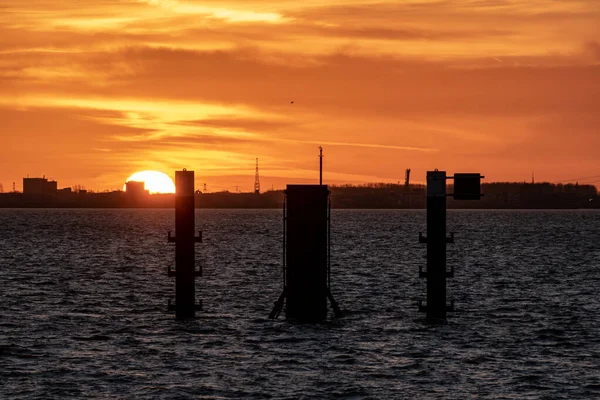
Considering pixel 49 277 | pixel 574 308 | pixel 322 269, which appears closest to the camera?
pixel 322 269

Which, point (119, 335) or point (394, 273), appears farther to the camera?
point (394, 273)

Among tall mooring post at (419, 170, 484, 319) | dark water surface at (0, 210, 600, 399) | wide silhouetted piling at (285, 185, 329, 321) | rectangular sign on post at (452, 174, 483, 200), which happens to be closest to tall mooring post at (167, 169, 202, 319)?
dark water surface at (0, 210, 600, 399)

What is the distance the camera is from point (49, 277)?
188 ft

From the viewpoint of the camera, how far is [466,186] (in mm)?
31125

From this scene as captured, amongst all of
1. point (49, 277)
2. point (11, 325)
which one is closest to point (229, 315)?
point (11, 325)

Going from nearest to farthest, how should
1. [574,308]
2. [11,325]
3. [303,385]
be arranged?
[303,385], [11,325], [574,308]

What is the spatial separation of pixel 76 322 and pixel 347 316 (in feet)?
32.2

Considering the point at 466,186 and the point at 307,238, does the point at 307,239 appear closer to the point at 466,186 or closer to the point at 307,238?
the point at 307,238

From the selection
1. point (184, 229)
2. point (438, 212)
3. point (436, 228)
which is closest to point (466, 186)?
point (438, 212)

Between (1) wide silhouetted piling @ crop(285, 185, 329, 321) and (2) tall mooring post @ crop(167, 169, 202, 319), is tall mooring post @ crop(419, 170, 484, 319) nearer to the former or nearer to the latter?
(1) wide silhouetted piling @ crop(285, 185, 329, 321)

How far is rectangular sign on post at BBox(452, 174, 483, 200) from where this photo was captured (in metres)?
31.0

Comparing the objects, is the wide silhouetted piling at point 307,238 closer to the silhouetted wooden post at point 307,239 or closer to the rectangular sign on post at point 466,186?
the silhouetted wooden post at point 307,239

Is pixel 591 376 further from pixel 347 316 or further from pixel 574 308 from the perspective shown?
pixel 574 308

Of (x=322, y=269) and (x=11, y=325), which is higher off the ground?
(x=322, y=269)
